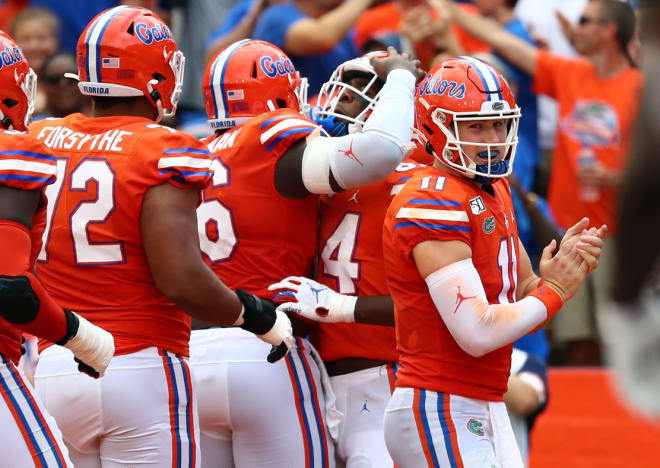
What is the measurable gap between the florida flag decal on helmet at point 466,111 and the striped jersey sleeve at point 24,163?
46.5 inches

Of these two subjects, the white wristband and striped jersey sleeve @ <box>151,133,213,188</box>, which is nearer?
striped jersey sleeve @ <box>151,133,213,188</box>

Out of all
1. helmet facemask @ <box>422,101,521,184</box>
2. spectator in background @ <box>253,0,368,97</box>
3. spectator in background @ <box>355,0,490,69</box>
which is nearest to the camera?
helmet facemask @ <box>422,101,521,184</box>

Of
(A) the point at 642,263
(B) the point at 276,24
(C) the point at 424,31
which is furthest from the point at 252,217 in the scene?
(B) the point at 276,24

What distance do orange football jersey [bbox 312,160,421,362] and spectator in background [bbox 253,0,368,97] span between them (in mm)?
3235

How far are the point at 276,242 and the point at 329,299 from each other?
0.29 metres

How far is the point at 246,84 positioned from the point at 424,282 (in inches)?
44.9

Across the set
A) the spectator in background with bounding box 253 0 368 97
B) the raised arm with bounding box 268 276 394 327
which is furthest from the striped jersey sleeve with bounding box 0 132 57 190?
the spectator in background with bounding box 253 0 368 97

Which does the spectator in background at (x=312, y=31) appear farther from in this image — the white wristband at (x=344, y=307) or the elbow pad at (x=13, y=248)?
the elbow pad at (x=13, y=248)

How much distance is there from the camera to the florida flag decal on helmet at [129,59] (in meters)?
3.72

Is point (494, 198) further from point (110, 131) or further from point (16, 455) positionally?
point (16, 455)

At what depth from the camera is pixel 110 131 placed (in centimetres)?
363

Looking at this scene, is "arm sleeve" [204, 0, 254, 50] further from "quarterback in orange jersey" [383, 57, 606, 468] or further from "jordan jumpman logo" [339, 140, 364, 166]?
"quarterback in orange jersey" [383, 57, 606, 468]

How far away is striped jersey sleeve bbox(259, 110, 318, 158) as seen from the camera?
3926mm

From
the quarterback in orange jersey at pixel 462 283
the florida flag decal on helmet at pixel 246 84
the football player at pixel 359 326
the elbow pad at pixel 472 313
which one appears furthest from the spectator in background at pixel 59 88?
the elbow pad at pixel 472 313
